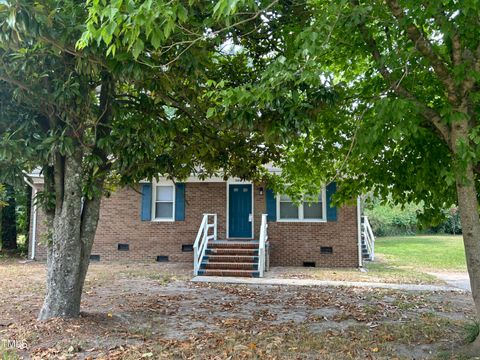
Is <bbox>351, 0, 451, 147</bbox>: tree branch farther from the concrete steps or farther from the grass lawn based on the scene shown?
the concrete steps

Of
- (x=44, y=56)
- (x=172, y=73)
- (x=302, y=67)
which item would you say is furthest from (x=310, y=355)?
(x=44, y=56)

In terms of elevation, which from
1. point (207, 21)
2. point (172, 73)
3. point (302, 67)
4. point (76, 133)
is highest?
point (207, 21)

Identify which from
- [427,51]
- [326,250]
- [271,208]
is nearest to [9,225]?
[271,208]

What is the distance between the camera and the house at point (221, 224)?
46.0 feet

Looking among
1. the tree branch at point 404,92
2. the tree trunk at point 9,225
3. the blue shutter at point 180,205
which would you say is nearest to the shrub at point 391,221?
the blue shutter at point 180,205

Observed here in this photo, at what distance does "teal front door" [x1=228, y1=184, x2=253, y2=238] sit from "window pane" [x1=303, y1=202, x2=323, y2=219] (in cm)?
195

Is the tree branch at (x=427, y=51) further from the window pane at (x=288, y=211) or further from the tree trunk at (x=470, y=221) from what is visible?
the window pane at (x=288, y=211)

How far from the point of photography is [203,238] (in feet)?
42.5

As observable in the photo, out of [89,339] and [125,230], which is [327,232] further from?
[89,339]

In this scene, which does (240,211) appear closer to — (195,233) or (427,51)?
(195,233)

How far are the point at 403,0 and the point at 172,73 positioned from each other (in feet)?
10.1

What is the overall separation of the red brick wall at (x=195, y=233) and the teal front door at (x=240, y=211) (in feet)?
0.78

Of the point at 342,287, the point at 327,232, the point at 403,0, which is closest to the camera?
the point at 403,0

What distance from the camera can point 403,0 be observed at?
4562 millimetres
